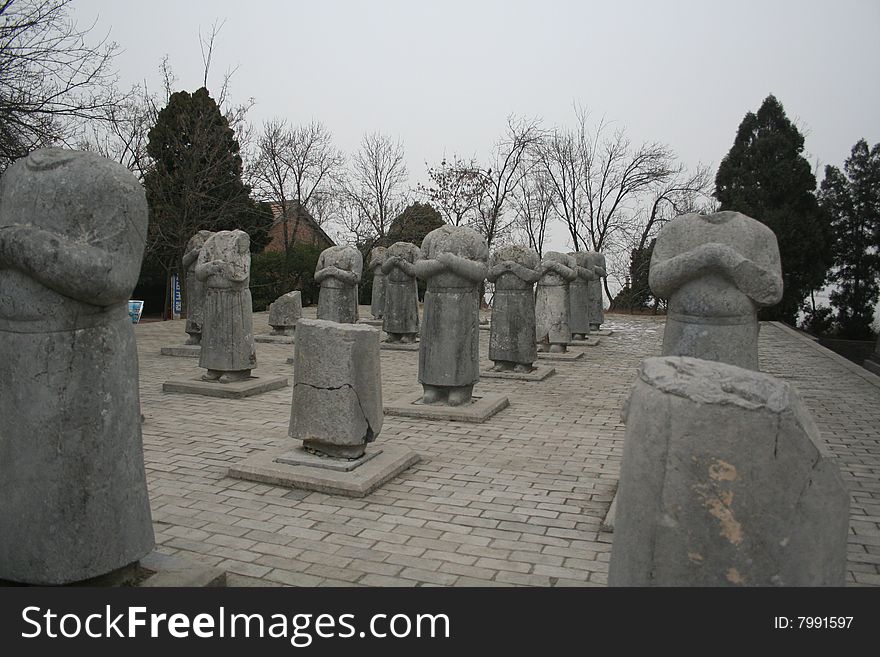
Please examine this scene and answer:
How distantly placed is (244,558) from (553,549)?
1.97 m

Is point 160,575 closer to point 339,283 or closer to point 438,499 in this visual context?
point 438,499

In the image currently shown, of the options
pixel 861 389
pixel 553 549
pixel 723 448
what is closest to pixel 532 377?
pixel 861 389

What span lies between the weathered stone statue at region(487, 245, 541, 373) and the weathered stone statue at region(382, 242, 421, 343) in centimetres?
400

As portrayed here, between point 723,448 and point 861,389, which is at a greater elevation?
point 723,448

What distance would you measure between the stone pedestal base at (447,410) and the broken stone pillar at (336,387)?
2340 mm

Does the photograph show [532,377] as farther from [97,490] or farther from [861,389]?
[97,490]

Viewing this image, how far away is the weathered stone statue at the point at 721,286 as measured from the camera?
165 inches

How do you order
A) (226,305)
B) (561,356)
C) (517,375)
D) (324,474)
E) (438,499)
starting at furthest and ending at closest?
(561,356) → (517,375) → (226,305) → (324,474) → (438,499)

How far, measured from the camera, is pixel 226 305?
9672mm

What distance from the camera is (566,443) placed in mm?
7352

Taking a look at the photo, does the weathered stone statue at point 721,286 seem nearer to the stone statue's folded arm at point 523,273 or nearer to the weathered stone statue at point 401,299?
the stone statue's folded arm at point 523,273

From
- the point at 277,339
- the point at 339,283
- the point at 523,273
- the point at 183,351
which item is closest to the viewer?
the point at 523,273

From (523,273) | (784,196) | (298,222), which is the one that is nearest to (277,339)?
(523,273)

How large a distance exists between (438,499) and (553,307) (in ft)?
30.9
